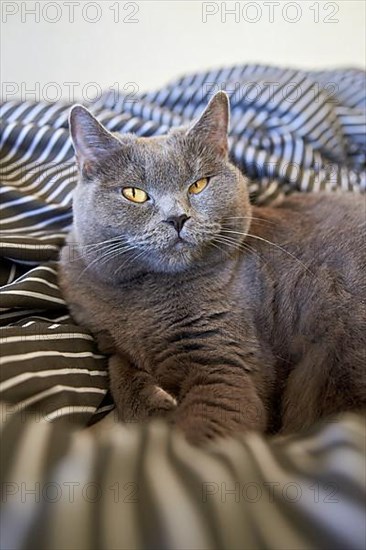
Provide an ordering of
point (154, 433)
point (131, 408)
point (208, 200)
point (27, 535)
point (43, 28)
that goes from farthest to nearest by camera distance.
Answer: point (43, 28), point (208, 200), point (131, 408), point (154, 433), point (27, 535)

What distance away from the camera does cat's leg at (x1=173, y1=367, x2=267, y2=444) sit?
0.77 metres

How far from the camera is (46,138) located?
1.28 m

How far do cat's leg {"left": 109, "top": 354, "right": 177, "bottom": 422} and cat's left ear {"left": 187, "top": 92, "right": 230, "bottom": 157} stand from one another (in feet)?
1.43

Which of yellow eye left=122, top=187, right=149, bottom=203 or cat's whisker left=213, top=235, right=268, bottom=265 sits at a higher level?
yellow eye left=122, top=187, right=149, bottom=203

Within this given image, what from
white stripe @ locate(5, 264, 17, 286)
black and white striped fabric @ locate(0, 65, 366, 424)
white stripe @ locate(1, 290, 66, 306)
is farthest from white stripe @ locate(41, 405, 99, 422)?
white stripe @ locate(5, 264, 17, 286)

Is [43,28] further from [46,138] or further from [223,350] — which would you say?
[223,350]

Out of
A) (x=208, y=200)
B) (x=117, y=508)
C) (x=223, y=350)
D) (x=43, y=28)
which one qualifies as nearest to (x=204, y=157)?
(x=208, y=200)

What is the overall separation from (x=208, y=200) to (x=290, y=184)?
0.42 m

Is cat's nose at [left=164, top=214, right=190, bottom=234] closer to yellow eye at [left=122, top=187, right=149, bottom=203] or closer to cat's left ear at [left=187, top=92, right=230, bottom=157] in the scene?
yellow eye at [left=122, top=187, right=149, bottom=203]

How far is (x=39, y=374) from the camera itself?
0.80 metres

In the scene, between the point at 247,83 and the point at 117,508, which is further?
the point at 247,83

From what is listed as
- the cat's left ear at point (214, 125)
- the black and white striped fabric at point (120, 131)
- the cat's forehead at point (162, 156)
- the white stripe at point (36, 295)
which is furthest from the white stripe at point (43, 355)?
the cat's left ear at point (214, 125)

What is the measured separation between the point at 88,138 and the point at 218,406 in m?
0.51

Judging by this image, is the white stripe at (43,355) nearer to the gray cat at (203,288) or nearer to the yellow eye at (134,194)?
the gray cat at (203,288)
